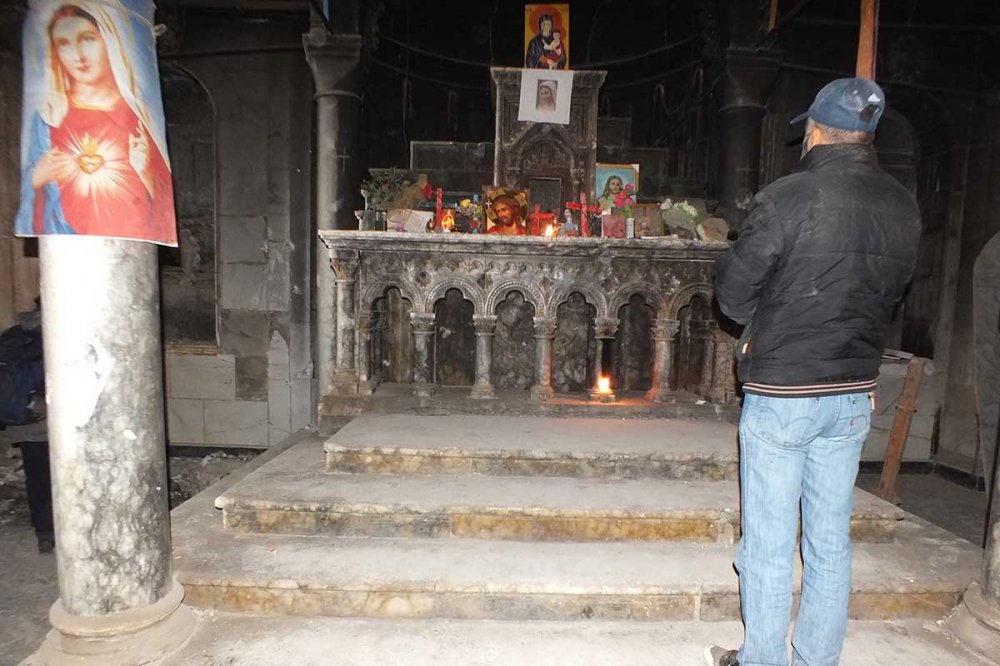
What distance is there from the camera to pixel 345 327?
5008 millimetres

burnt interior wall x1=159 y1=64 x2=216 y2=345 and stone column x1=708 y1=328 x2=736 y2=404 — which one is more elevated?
burnt interior wall x1=159 y1=64 x2=216 y2=345

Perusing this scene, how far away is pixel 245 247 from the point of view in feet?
23.2

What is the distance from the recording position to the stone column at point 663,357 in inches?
203

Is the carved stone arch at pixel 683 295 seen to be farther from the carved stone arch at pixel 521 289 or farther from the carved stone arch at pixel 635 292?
the carved stone arch at pixel 521 289

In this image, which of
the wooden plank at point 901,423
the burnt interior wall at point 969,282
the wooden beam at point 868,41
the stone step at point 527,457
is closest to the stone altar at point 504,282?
the stone step at point 527,457

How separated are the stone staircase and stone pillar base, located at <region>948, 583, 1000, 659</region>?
0.14m

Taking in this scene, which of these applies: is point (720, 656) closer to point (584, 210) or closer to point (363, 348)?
point (363, 348)

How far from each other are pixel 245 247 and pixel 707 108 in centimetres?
673

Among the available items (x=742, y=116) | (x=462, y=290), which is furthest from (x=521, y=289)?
(x=742, y=116)

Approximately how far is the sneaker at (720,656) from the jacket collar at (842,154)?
2129 mm

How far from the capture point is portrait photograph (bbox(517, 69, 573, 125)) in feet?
18.6

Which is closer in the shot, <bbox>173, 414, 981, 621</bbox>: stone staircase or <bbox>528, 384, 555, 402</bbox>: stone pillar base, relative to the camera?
<bbox>173, 414, 981, 621</bbox>: stone staircase

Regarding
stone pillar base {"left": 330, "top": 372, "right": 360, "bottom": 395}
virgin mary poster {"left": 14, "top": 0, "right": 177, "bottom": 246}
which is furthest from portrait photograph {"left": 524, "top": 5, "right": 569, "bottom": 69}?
virgin mary poster {"left": 14, "top": 0, "right": 177, "bottom": 246}

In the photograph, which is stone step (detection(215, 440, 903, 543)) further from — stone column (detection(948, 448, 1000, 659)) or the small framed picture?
the small framed picture
